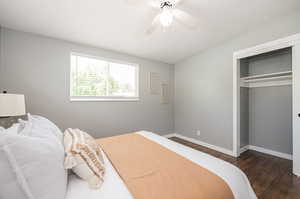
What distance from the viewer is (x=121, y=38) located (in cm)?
244

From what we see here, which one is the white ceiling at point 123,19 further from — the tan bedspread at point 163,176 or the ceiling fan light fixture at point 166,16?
the tan bedspread at point 163,176

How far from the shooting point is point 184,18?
77.9 inches

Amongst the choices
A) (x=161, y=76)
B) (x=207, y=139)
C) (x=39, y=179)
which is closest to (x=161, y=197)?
(x=39, y=179)

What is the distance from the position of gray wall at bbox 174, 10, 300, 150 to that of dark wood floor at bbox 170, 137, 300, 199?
0.45 metres

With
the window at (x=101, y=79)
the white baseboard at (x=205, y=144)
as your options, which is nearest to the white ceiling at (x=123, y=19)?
the window at (x=101, y=79)

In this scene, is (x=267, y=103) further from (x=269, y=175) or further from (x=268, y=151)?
(x=269, y=175)

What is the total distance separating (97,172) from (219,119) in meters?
2.82

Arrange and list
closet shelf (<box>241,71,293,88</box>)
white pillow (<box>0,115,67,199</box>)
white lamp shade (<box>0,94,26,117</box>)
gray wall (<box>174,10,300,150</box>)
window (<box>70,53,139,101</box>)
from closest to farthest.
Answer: white pillow (<box>0,115,67,199</box>)
white lamp shade (<box>0,94,26,117</box>)
gray wall (<box>174,10,300,150</box>)
closet shelf (<box>241,71,293,88</box>)
window (<box>70,53,139,101</box>)

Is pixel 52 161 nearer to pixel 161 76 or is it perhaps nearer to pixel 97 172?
pixel 97 172

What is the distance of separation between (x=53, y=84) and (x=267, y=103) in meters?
4.43

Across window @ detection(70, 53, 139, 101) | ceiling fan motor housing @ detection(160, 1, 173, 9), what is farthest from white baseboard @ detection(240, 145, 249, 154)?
ceiling fan motor housing @ detection(160, 1, 173, 9)

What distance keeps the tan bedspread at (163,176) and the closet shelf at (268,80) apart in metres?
2.60

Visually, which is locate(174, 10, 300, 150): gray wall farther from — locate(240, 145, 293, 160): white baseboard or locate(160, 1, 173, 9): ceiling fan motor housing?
locate(160, 1, 173, 9): ceiling fan motor housing

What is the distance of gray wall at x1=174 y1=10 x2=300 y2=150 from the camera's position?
2.17 metres
